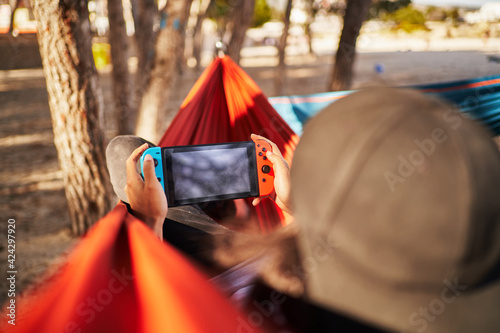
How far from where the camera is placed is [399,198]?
38 cm

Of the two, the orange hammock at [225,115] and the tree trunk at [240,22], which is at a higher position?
the tree trunk at [240,22]

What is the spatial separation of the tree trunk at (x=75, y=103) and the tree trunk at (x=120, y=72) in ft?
5.02

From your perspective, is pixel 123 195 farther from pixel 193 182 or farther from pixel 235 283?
pixel 235 283

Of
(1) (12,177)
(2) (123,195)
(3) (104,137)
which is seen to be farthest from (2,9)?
(2) (123,195)

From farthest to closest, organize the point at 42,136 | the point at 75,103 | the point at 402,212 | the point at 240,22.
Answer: the point at 42,136 → the point at 240,22 → the point at 75,103 → the point at 402,212

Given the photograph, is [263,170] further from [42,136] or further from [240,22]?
[42,136]

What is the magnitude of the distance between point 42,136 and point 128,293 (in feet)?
17.3

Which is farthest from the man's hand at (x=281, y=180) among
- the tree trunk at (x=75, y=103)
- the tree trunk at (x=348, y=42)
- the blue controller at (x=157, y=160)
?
the tree trunk at (x=348, y=42)

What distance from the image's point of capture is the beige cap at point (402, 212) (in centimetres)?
38

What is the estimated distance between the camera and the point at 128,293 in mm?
862

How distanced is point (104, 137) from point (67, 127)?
0.76 feet

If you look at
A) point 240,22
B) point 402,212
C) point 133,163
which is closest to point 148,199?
point 133,163

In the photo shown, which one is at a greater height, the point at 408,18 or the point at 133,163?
the point at 408,18

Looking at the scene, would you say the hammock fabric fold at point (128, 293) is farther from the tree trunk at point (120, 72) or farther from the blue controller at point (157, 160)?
the tree trunk at point (120, 72)
